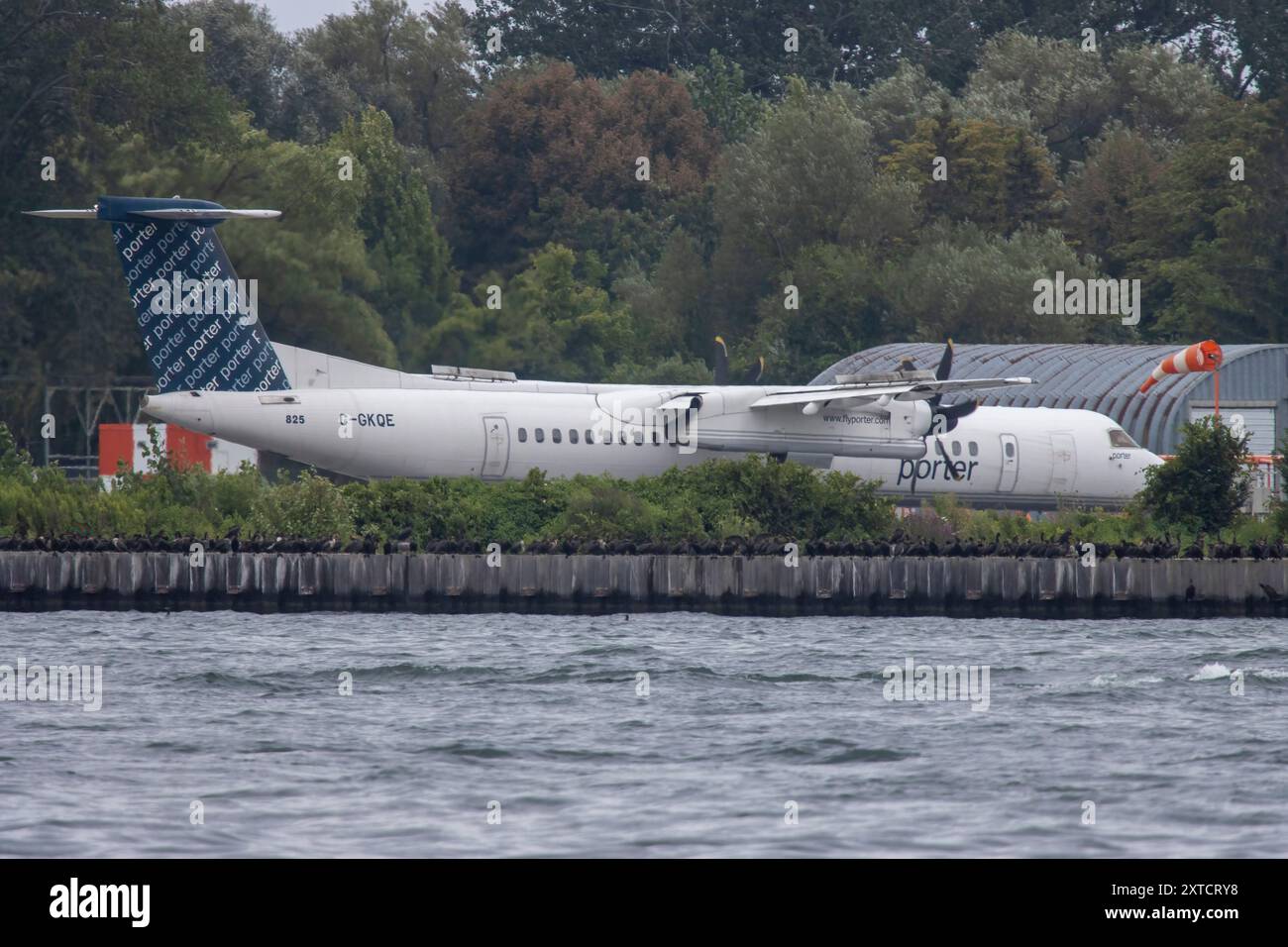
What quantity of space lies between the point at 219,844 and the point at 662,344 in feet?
200

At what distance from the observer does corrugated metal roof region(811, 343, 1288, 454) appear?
5116 cm

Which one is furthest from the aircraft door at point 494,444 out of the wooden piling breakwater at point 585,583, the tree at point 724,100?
the tree at point 724,100

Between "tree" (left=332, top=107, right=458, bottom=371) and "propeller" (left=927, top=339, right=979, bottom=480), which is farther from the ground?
"tree" (left=332, top=107, right=458, bottom=371)

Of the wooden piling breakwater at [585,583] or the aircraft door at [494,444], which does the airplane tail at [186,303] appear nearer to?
the aircraft door at [494,444]

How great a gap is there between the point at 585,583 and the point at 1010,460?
1327 cm

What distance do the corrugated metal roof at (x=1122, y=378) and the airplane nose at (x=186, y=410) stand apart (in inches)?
786

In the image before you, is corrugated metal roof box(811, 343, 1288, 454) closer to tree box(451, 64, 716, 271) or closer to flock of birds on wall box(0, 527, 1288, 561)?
flock of birds on wall box(0, 527, 1288, 561)

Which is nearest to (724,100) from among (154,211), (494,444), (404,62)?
(404,62)

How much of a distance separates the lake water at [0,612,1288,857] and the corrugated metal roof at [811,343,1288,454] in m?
22.9

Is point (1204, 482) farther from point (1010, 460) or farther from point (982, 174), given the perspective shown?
point (982, 174)

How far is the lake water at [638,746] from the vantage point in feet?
49.5

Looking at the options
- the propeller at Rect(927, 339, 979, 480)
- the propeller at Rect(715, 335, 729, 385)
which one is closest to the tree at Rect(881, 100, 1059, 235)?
the propeller at Rect(927, 339, 979, 480)
